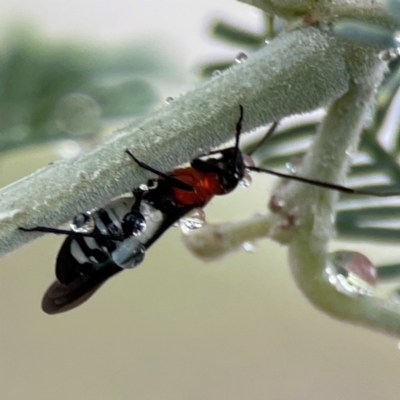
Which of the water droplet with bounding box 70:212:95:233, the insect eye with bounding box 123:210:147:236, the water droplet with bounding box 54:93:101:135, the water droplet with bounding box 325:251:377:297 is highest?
the water droplet with bounding box 54:93:101:135

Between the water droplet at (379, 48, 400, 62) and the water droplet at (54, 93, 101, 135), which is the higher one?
the water droplet at (54, 93, 101, 135)

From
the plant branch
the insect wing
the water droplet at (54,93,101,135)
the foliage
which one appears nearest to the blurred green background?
the water droplet at (54,93,101,135)

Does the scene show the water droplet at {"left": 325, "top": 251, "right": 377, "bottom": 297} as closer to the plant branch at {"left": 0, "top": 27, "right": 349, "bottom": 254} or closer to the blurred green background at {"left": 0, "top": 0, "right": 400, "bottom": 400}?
the plant branch at {"left": 0, "top": 27, "right": 349, "bottom": 254}

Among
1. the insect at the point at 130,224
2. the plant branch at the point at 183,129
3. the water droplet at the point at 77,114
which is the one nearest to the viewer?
the plant branch at the point at 183,129

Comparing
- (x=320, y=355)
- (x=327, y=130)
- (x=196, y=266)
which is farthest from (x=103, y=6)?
(x=327, y=130)

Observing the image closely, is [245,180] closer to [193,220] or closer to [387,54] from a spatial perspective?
[193,220]

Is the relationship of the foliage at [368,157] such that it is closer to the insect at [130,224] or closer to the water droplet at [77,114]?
the insect at [130,224]

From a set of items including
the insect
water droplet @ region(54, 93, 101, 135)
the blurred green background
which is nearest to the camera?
the insect

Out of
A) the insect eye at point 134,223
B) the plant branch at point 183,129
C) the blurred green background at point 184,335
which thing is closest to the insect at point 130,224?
the insect eye at point 134,223
